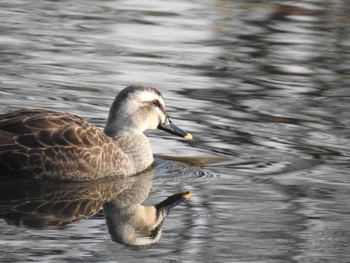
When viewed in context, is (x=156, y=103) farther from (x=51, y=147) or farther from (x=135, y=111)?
(x=51, y=147)

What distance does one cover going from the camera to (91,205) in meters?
10.4

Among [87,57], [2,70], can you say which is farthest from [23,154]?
A: [87,57]

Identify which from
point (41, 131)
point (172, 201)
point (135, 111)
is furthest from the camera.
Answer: point (135, 111)

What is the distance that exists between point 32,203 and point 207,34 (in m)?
7.85

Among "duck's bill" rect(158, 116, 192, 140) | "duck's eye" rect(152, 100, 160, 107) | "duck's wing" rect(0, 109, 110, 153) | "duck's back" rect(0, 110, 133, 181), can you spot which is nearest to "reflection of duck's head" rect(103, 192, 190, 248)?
"duck's back" rect(0, 110, 133, 181)

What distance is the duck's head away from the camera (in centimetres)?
1216

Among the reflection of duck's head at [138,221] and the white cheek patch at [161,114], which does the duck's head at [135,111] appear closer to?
the white cheek patch at [161,114]

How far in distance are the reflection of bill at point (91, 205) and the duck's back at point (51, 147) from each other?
0.10 meters

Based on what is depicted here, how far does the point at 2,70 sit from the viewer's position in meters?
15.1

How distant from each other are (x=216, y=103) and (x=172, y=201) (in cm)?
349

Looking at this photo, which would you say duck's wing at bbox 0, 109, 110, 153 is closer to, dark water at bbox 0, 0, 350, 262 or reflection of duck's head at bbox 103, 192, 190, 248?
dark water at bbox 0, 0, 350, 262

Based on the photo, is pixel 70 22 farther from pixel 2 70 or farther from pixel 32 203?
pixel 32 203

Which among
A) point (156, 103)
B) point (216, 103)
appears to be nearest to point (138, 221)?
point (156, 103)

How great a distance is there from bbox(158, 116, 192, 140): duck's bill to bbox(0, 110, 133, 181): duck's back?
100 centimetres
